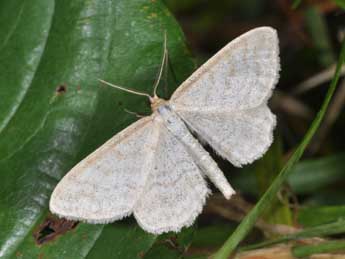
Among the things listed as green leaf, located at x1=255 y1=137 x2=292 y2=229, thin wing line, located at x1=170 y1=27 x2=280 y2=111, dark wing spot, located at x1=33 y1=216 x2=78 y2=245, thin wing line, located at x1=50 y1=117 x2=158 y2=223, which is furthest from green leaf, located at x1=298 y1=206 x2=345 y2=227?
dark wing spot, located at x1=33 y1=216 x2=78 y2=245

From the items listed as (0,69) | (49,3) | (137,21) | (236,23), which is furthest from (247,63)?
(236,23)

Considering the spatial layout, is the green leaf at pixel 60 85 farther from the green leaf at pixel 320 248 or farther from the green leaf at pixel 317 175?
the green leaf at pixel 317 175

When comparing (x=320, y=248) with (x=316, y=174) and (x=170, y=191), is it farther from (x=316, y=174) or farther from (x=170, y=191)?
(x=316, y=174)

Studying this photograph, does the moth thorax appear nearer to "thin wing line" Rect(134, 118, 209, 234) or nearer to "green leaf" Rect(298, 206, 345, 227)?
"thin wing line" Rect(134, 118, 209, 234)

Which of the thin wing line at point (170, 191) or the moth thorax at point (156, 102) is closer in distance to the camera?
the thin wing line at point (170, 191)

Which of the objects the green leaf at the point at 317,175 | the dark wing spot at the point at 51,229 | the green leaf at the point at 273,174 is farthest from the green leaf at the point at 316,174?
the dark wing spot at the point at 51,229

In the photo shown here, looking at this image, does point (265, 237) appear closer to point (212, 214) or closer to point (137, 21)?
point (212, 214)
